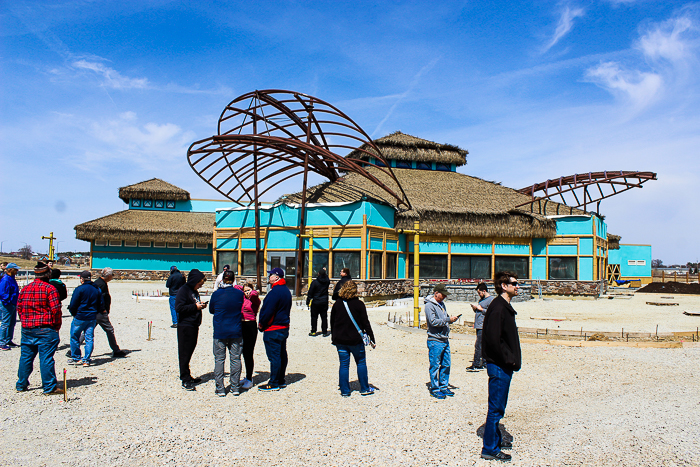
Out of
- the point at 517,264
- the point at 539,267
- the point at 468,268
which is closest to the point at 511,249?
the point at 517,264

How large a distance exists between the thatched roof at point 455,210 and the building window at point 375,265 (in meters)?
2.74

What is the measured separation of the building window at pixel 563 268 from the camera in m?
29.3

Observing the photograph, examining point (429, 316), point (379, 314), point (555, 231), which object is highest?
point (555, 231)

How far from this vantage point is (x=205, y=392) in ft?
24.9

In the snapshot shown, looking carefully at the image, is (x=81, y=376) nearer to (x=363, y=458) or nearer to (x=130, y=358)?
(x=130, y=358)

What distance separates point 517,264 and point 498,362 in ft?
84.6

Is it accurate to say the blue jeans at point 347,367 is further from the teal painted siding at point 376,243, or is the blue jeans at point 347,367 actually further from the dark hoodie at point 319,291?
the teal painted siding at point 376,243

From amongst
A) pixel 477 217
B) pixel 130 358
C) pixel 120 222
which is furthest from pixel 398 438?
pixel 120 222

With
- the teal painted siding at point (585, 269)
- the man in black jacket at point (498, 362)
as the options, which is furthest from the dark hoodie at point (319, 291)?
the teal painted siding at point (585, 269)

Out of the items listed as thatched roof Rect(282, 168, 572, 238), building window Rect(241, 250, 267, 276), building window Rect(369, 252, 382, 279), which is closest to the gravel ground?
building window Rect(369, 252, 382, 279)

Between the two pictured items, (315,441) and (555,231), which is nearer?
(315,441)

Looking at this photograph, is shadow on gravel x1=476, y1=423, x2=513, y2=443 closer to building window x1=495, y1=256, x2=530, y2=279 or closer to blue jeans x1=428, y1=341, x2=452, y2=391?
blue jeans x1=428, y1=341, x2=452, y2=391

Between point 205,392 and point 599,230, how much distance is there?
29.6m

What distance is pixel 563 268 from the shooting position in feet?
96.5
